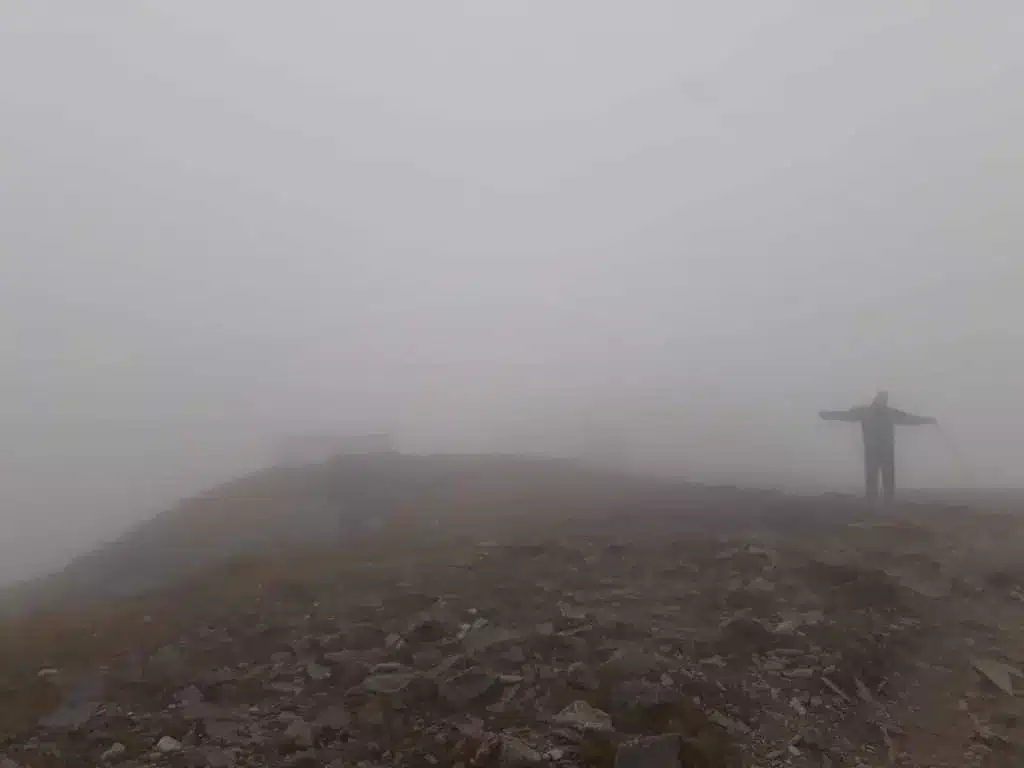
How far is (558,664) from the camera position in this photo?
40.2 feet

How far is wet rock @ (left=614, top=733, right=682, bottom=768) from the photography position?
28.8 feet

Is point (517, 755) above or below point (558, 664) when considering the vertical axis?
below

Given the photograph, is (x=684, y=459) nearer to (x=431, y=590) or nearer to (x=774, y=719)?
(x=431, y=590)

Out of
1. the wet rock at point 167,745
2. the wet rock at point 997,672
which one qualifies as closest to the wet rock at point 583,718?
the wet rock at point 167,745

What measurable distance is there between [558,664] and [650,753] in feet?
11.4

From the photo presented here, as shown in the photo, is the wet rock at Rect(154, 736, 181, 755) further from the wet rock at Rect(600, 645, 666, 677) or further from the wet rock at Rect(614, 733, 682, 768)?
the wet rock at Rect(600, 645, 666, 677)

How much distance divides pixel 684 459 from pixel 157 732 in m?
54.0

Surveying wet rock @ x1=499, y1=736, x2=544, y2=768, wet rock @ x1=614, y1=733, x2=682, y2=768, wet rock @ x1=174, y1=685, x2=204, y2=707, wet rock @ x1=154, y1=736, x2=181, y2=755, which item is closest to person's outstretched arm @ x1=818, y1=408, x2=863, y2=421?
wet rock @ x1=614, y1=733, x2=682, y2=768

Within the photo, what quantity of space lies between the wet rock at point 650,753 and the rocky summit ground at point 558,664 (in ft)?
0.09

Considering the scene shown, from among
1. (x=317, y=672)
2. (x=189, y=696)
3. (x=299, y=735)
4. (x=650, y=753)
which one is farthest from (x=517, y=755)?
(x=189, y=696)

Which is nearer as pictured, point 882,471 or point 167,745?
point 167,745

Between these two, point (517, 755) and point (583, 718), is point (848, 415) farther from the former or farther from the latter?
point (517, 755)

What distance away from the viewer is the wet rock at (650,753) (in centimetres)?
877

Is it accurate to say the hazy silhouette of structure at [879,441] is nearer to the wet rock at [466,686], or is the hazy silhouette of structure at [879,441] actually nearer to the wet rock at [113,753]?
the wet rock at [466,686]
